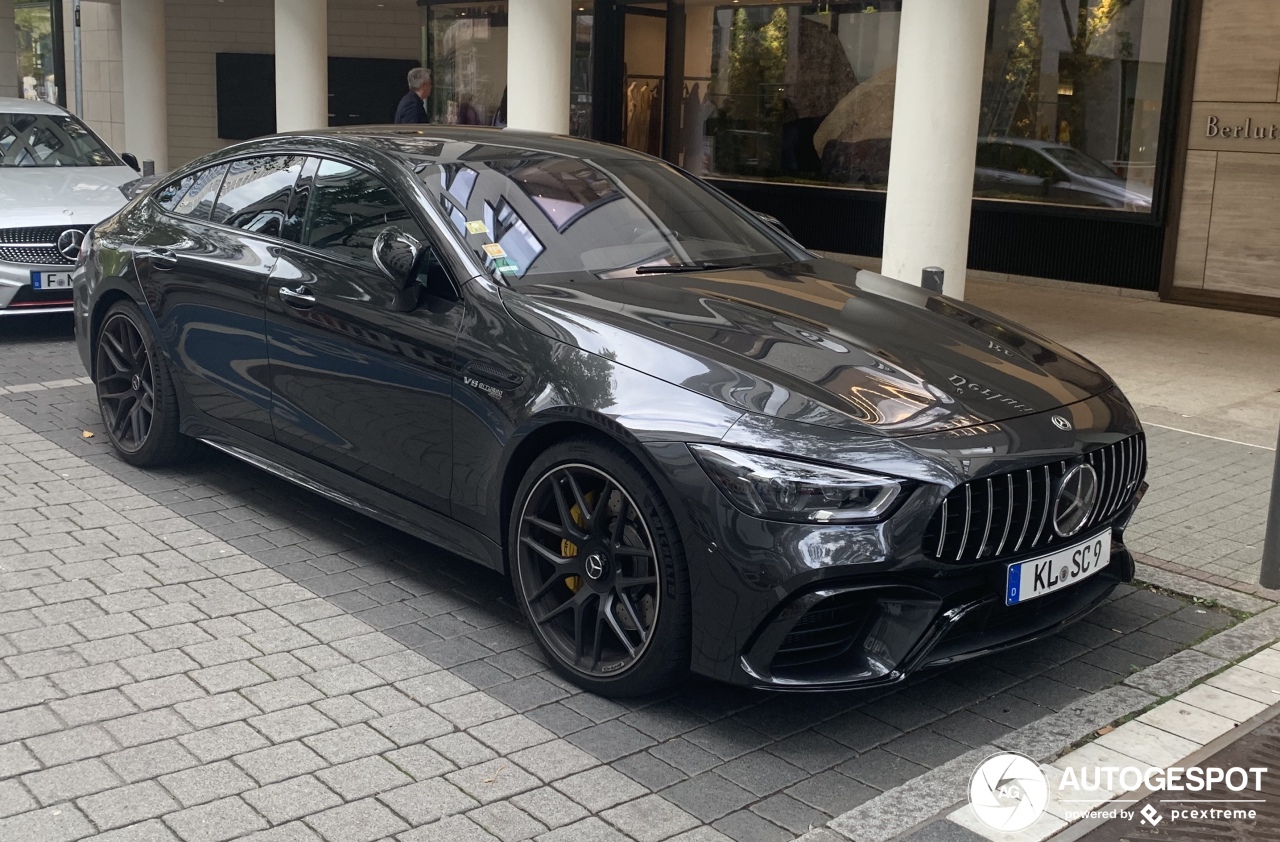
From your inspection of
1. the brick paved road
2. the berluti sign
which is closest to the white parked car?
the brick paved road

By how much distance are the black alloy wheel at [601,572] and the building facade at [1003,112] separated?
27.1 feet

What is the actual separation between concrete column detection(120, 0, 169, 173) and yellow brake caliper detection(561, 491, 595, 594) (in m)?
15.9

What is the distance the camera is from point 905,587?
12.1 feet

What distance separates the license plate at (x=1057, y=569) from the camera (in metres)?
3.86

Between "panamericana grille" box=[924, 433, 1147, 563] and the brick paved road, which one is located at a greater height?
"panamericana grille" box=[924, 433, 1147, 563]

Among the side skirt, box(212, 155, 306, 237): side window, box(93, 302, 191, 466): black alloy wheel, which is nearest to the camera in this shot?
the side skirt

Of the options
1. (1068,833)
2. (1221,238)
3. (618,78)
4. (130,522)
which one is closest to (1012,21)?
(1221,238)

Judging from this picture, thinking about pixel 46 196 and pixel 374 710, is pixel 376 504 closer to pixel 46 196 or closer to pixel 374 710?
pixel 374 710

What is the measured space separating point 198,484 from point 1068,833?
171 inches

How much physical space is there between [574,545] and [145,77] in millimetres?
16647

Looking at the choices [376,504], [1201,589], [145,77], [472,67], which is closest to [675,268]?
[376,504]

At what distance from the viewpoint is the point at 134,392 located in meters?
6.43

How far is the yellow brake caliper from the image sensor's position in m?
4.11

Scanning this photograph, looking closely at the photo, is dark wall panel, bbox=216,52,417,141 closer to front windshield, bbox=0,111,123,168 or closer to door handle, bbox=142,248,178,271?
front windshield, bbox=0,111,123,168
